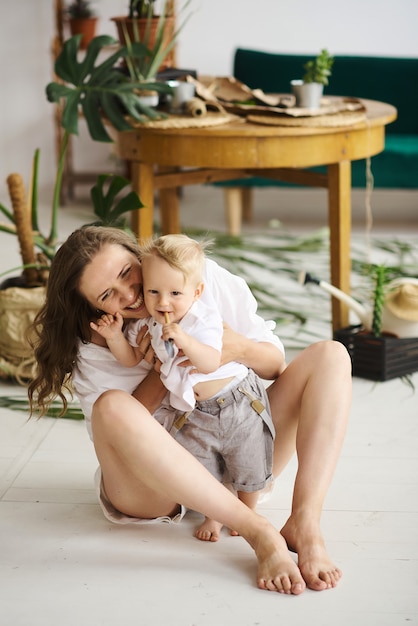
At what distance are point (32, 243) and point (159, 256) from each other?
43.4 inches

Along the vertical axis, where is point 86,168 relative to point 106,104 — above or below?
below

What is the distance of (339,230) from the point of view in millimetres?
2646

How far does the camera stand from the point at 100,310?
1568 millimetres

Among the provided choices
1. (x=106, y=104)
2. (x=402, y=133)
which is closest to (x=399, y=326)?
(x=106, y=104)

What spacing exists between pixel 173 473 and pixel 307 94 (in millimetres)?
1418

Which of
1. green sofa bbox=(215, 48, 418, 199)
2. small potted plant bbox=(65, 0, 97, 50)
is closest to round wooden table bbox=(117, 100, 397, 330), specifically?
green sofa bbox=(215, 48, 418, 199)

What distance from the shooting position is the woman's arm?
1559mm

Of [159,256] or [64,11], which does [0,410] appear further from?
[64,11]

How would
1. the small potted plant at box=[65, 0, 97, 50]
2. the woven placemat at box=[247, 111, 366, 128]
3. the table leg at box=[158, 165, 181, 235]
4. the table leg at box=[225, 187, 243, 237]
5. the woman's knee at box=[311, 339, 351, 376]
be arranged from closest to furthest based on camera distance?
the woman's knee at box=[311, 339, 351, 376] → the woven placemat at box=[247, 111, 366, 128] → the table leg at box=[158, 165, 181, 235] → the table leg at box=[225, 187, 243, 237] → the small potted plant at box=[65, 0, 97, 50]

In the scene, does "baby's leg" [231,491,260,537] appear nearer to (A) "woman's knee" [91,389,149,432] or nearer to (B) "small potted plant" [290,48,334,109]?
(A) "woman's knee" [91,389,149,432]

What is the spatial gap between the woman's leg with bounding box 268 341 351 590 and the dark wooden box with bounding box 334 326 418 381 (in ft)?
2.73

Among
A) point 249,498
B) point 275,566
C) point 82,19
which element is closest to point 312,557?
point 275,566

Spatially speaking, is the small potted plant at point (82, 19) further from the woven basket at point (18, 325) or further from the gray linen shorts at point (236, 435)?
the gray linen shorts at point (236, 435)

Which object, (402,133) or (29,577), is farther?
(402,133)
